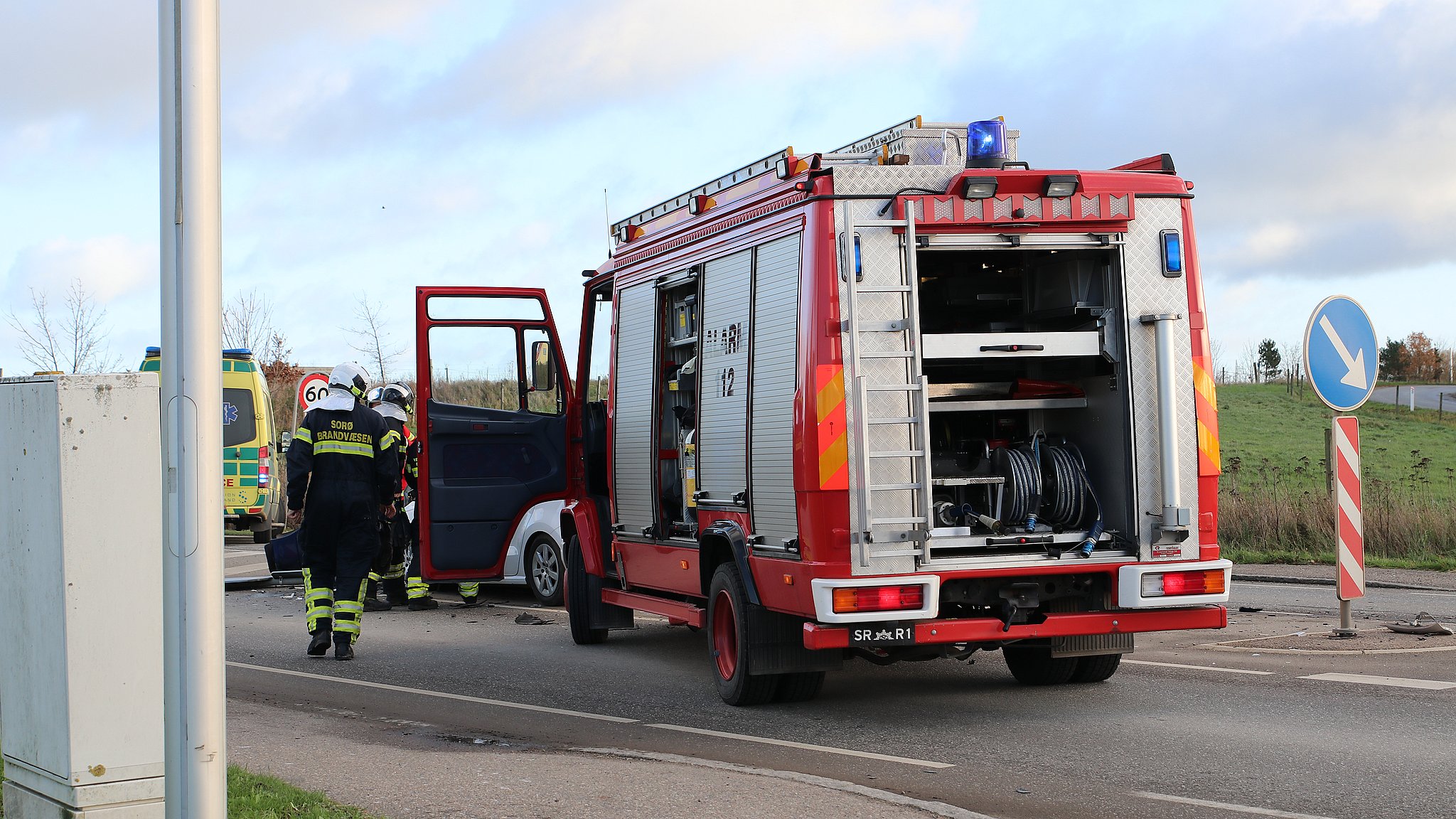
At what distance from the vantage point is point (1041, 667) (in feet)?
29.5

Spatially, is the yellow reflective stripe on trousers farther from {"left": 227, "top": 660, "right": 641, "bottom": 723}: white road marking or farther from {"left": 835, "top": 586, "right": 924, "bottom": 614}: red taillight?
{"left": 835, "top": 586, "right": 924, "bottom": 614}: red taillight

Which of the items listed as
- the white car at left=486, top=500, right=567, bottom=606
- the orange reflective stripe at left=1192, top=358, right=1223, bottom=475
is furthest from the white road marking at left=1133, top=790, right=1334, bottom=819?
the white car at left=486, top=500, right=567, bottom=606

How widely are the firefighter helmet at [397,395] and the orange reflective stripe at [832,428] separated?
7431mm

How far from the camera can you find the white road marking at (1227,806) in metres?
5.59

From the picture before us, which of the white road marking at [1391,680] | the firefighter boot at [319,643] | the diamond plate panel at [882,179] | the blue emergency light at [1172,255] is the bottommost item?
the white road marking at [1391,680]

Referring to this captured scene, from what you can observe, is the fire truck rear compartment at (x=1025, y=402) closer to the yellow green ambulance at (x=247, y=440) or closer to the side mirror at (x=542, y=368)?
the side mirror at (x=542, y=368)

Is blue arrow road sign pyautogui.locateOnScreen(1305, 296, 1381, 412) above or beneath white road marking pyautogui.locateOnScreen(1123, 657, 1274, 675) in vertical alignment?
above

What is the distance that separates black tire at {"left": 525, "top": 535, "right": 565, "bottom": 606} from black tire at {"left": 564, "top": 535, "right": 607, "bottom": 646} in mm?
2279

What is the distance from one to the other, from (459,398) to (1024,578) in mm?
8755

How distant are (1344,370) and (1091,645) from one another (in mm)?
3763

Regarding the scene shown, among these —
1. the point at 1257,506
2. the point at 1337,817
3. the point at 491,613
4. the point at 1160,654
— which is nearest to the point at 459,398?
the point at 491,613

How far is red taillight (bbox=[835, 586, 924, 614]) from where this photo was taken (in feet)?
23.5

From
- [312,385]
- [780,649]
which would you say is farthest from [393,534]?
[780,649]

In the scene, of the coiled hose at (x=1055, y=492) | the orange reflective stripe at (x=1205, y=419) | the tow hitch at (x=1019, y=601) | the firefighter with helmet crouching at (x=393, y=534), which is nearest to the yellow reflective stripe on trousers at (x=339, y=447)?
the firefighter with helmet crouching at (x=393, y=534)
